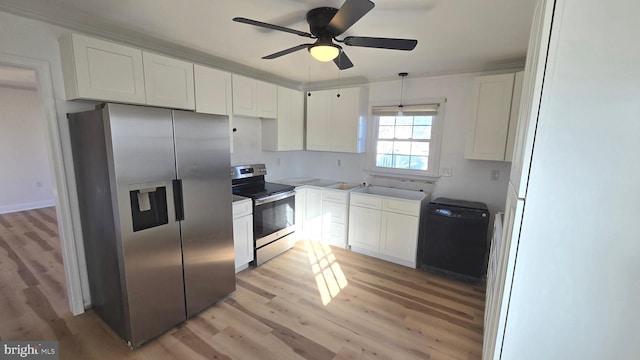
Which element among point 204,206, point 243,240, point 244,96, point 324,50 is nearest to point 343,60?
point 324,50

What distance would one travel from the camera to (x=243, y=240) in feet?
9.93

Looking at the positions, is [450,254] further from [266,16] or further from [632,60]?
[266,16]

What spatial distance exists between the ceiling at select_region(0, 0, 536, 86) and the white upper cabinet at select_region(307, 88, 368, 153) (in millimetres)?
698

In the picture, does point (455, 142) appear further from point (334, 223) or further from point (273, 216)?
point (273, 216)

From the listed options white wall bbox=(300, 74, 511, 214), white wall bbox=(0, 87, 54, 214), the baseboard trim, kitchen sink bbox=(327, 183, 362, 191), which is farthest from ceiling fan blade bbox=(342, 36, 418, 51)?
the baseboard trim

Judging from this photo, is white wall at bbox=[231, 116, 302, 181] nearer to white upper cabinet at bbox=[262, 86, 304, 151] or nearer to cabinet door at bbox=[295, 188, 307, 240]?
white upper cabinet at bbox=[262, 86, 304, 151]

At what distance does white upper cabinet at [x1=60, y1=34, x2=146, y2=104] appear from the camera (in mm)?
1953

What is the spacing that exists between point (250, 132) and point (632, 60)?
354cm

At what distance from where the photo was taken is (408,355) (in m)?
2.00

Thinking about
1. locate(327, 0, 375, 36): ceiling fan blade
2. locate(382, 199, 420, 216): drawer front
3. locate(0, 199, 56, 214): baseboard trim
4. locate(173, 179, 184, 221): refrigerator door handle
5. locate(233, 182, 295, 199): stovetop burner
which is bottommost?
locate(0, 199, 56, 214): baseboard trim

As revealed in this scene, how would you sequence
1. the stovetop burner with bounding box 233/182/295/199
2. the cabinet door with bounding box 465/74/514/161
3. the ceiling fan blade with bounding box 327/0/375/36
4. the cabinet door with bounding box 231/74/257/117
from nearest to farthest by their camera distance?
the ceiling fan blade with bounding box 327/0/375/36
the cabinet door with bounding box 465/74/514/161
the cabinet door with bounding box 231/74/257/117
the stovetop burner with bounding box 233/182/295/199

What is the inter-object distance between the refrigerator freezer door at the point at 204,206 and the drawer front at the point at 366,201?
170 cm

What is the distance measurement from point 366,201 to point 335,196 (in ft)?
1.55

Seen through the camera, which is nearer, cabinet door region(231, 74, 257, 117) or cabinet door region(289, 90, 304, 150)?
cabinet door region(231, 74, 257, 117)
